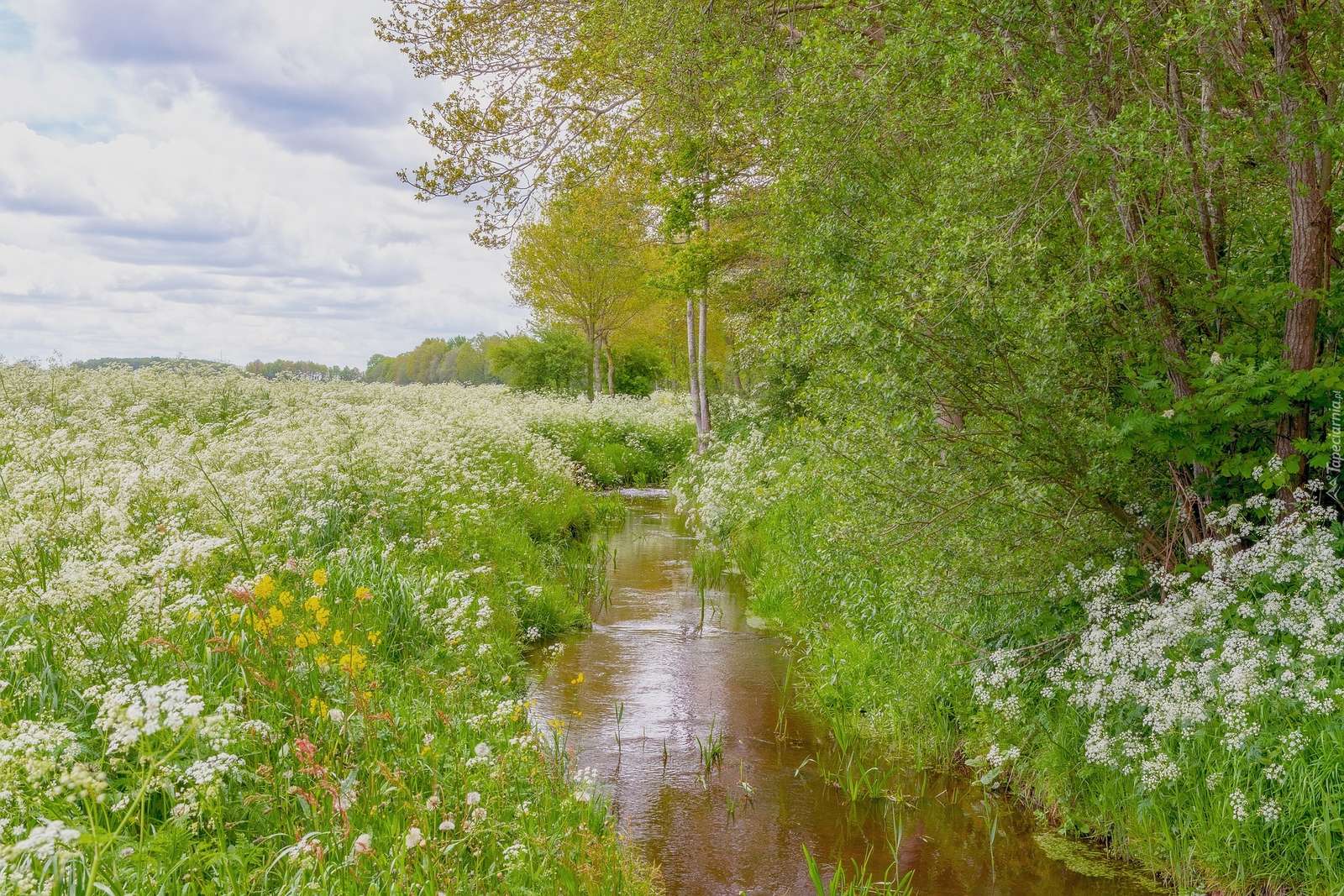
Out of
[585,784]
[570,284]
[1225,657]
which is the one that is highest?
[570,284]

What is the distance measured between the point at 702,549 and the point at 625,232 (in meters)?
11.1

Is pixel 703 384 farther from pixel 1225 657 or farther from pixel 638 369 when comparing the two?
pixel 638 369

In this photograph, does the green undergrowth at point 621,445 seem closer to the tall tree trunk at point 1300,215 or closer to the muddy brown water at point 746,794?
the muddy brown water at point 746,794

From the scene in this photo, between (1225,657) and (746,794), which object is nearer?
(1225,657)

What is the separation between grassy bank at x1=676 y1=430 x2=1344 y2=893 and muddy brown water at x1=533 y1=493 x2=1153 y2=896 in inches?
14.8

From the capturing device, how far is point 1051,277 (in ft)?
20.6

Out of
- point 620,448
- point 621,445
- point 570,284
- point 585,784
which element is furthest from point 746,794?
point 570,284

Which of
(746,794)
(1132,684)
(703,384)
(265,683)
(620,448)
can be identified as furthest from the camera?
(620,448)

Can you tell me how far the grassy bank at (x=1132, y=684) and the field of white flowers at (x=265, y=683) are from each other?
3.00 metres

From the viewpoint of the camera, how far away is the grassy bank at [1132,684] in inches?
187

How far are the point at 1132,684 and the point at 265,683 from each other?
4.80m

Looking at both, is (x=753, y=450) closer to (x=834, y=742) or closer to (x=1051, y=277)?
(x=834, y=742)

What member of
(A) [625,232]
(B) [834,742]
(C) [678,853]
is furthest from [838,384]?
(A) [625,232]

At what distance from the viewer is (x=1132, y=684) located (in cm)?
543
